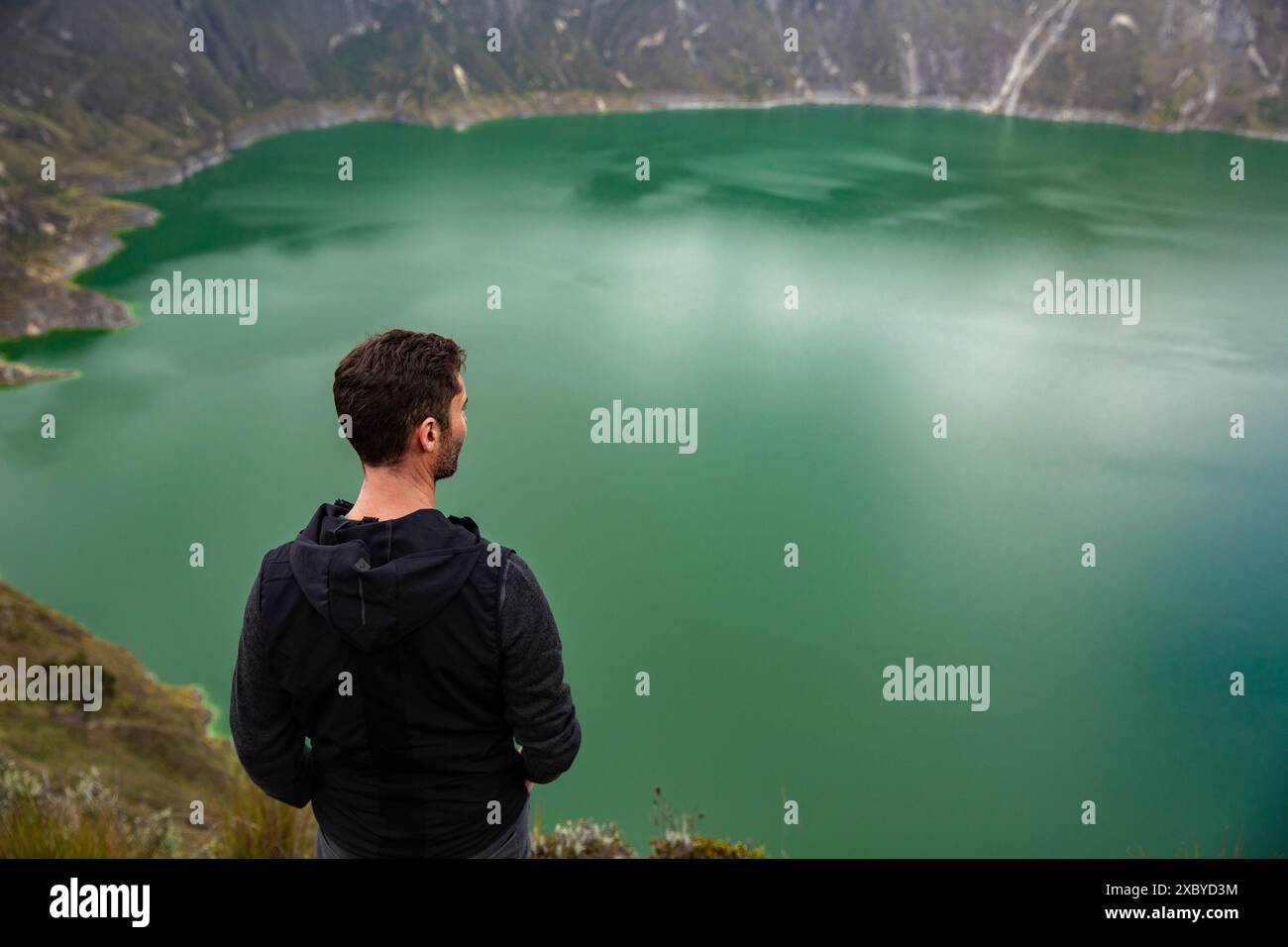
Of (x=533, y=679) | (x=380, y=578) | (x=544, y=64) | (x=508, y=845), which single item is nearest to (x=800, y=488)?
(x=508, y=845)

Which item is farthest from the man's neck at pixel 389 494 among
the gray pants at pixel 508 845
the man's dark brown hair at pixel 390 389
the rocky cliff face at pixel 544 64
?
the rocky cliff face at pixel 544 64

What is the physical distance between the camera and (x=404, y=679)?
2.06m

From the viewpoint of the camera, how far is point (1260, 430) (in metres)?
20.0

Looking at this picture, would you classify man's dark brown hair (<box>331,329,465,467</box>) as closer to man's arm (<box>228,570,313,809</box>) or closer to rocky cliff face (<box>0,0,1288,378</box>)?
man's arm (<box>228,570,313,809</box>)

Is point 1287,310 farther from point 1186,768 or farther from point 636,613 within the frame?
point 636,613

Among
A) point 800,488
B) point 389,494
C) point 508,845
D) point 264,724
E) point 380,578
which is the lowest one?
point 800,488

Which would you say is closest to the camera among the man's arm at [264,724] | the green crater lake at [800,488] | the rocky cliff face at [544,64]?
the man's arm at [264,724]

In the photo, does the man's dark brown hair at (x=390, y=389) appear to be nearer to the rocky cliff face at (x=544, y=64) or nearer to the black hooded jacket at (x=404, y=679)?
the black hooded jacket at (x=404, y=679)

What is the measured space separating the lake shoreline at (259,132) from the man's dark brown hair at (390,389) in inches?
962

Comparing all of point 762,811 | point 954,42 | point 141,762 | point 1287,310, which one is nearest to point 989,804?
point 762,811

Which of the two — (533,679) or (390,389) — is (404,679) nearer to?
(533,679)

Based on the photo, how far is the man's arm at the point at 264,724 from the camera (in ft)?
6.87

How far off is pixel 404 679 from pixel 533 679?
0.26m

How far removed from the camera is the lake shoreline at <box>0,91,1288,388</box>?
26.2 meters
